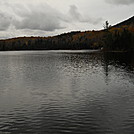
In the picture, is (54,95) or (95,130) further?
(54,95)

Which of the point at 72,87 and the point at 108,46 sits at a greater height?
the point at 108,46

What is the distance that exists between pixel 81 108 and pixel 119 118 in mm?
5425

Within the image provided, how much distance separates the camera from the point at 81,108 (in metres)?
25.3

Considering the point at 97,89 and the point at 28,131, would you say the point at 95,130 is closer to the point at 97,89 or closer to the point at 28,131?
the point at 28,131

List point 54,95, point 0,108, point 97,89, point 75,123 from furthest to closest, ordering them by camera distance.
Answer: point 97,89 < point 54,95 < point 0,108 < point 75,123

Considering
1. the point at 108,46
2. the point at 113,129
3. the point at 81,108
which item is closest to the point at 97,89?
the point at 81,108

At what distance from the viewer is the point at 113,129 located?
61.7 ft

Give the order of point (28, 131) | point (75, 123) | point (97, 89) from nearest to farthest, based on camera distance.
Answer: point (28, 131), point (75, 123), point (97, 89)

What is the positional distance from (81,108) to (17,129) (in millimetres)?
9097

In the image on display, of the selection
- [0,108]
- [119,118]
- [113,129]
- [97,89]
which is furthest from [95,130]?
[97,89]

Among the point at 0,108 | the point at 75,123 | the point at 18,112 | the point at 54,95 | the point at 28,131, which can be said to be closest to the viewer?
the point at 28,131

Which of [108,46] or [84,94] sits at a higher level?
[108,46]

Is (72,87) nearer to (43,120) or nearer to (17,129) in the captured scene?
(43,120)

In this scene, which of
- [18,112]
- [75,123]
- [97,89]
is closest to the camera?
[75,123]
